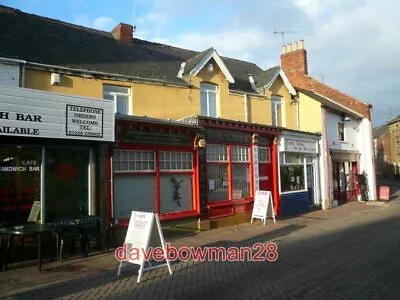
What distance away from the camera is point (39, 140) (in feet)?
34.6

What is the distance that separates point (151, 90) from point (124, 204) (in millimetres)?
5285

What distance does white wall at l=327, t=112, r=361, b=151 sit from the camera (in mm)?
24156

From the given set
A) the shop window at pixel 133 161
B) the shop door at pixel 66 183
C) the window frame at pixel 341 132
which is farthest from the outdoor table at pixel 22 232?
the window frame at pixel 341 132

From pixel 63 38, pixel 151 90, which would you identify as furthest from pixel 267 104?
pixel 63 38

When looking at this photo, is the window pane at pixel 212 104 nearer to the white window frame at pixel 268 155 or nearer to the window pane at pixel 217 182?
the white window frame at pixel 268 155

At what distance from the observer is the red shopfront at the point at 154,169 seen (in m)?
12.4

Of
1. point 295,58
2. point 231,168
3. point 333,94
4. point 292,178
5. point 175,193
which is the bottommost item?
point 175,193

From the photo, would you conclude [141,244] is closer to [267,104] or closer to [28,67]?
[28,67]

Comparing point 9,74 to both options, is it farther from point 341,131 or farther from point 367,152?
point 367,152

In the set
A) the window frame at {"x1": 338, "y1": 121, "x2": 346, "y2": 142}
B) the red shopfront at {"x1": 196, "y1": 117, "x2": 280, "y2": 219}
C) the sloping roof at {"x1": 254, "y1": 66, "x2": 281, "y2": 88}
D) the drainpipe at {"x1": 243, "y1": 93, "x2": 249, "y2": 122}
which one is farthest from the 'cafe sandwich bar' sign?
the window frame at {"x1": 338, "y1": 121, "x2": 346, "y2": 142}

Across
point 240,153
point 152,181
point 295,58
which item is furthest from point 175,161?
point 295,58

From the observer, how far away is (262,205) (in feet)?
52.1

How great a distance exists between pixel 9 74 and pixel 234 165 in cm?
870

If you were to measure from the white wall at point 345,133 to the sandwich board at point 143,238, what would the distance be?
57.0 ft
